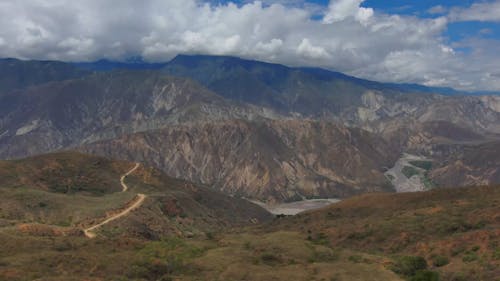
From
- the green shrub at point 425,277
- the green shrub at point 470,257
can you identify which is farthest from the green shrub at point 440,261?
the green shrub at point 425,277

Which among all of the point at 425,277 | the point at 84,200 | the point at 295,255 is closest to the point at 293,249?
the point at 295,255

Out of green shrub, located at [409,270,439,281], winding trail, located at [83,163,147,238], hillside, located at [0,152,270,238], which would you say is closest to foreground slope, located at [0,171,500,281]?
green shrub, located at [409,270,439,281]

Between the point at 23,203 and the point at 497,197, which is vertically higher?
the point at 497,197

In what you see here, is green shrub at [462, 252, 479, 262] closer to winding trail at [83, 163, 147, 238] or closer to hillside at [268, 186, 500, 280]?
hillside at [268, 186, 500, 280]

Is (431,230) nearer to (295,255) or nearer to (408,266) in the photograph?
(408,266)

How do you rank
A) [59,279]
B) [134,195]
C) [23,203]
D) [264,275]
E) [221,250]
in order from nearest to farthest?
[59,279] < [264,275] < [221,250] < [23,203] < [134,195]

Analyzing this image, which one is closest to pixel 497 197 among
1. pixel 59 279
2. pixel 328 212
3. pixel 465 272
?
pixel 328 212

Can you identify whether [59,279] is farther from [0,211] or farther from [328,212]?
[328,212]

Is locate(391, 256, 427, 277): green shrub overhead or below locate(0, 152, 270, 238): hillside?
overhead
